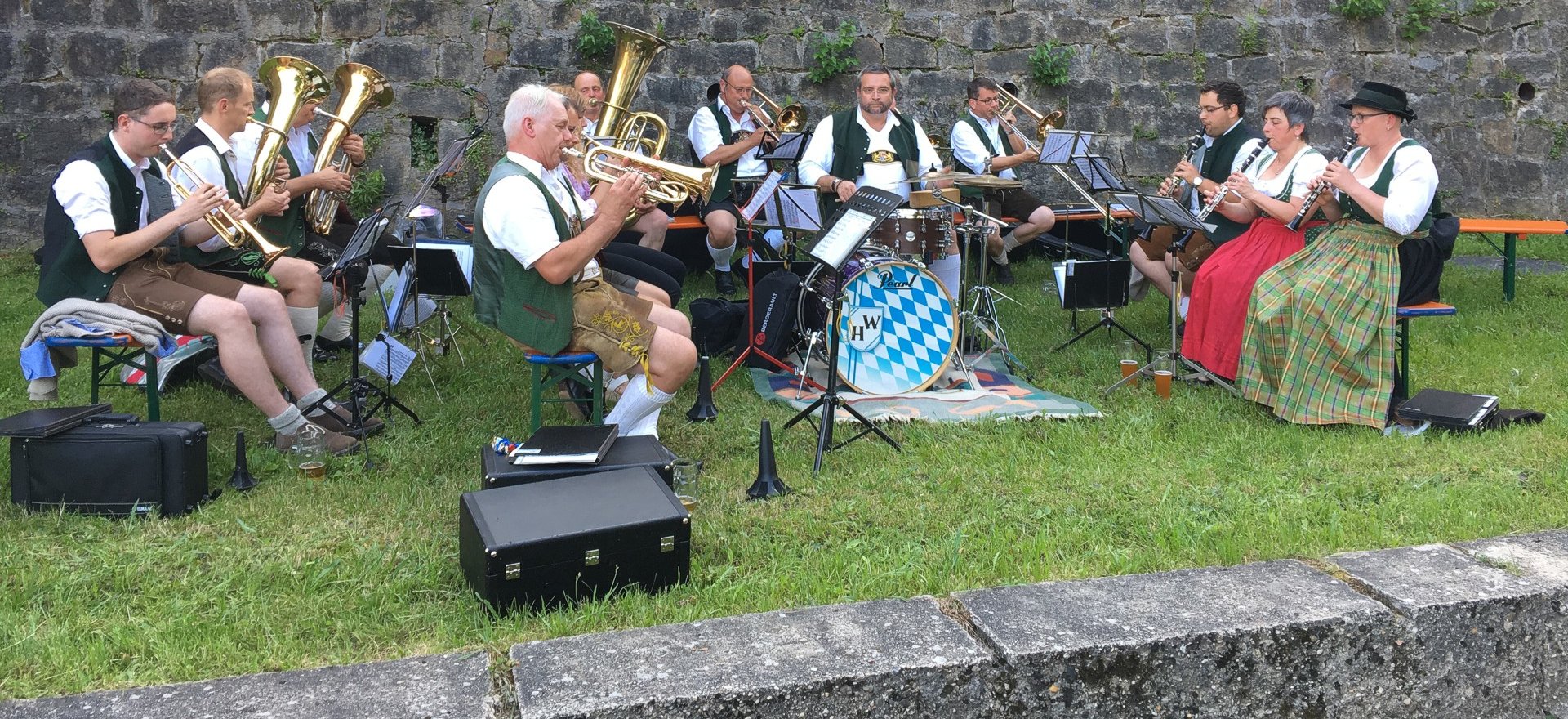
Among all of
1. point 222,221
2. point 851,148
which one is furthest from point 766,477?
point 851,148

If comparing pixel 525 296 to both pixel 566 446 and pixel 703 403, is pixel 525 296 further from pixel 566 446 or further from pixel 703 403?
pixel 703 403

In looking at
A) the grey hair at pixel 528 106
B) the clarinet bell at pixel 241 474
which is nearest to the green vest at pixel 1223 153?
the grey hair at pixel 528 106

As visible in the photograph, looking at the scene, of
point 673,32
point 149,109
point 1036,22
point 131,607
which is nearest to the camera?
point 131,607

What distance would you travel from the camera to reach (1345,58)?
10.4 metres

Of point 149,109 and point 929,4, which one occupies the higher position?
point 929,4

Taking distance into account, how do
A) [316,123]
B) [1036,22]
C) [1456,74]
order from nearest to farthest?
[316,123] < [1036,22] < [1456,74]

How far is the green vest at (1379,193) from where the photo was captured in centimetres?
504

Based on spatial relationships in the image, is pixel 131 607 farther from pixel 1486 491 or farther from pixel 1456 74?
pixel 1456 74

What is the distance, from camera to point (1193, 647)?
268cm

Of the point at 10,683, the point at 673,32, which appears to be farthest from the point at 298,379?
the point at 673,32

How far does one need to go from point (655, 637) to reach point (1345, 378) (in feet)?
12.2

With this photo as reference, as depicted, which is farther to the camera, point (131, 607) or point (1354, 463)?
point (1354, 463)

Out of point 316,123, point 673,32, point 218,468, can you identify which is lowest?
point 218,468

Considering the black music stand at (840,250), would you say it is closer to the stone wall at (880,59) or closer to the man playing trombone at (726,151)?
the man playing trombone at (726,151)
